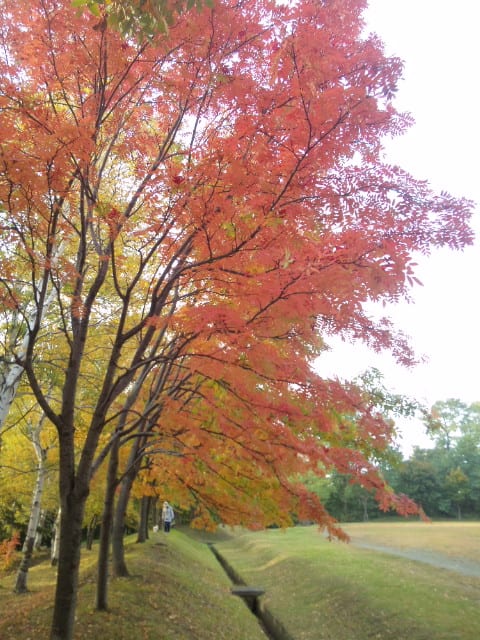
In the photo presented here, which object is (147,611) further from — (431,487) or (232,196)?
(431,487)

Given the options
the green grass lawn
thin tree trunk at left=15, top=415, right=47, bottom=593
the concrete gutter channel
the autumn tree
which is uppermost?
the autumn tree

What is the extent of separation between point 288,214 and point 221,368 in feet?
5.78

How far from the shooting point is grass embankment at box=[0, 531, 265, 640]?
6332 millimetres

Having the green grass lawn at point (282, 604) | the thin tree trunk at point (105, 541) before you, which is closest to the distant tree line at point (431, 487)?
the green grass lawn at point (282, 604)

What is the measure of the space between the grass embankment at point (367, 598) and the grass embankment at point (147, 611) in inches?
59.8

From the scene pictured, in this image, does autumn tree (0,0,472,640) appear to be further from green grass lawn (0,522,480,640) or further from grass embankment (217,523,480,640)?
grass embankment (217,523,480,640)

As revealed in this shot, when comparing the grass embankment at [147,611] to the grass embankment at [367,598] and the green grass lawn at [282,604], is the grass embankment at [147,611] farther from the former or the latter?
the grass embankment at [367,598]

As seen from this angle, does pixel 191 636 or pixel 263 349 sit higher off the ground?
pixel 263 349

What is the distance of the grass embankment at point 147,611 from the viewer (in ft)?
20.8

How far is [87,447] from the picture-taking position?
17.2ft

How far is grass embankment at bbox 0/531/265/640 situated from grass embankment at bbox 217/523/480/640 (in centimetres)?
152

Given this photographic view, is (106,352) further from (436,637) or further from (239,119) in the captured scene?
(436,637)

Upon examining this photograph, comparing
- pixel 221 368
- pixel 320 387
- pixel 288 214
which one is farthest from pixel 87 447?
pixel 288 214

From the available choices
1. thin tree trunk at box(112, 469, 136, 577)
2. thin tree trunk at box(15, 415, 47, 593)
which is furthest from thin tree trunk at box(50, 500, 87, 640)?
thin tree trunk at box(15, 415, 47, 593)
